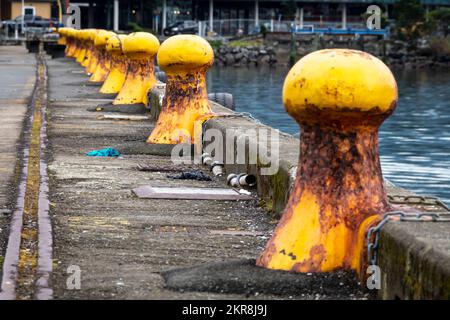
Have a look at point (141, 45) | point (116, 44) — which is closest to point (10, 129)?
point (141, 45)

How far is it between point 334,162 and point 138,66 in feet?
40.9

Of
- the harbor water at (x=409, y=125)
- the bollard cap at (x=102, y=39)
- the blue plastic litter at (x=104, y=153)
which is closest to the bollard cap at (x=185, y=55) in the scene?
the blue plastic litter at (x=104, y=153)

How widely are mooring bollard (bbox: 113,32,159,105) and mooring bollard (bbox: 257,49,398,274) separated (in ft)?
38.5

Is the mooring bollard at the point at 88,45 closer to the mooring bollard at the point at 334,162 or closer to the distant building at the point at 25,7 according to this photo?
the mooring bollard at the point at 334,162

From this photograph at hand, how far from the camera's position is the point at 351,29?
328 ft

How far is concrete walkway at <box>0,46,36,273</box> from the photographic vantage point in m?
9.54

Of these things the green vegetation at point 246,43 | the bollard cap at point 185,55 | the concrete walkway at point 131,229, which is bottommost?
the green vegetation at point 246,43

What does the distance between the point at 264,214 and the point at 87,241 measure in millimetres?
1767

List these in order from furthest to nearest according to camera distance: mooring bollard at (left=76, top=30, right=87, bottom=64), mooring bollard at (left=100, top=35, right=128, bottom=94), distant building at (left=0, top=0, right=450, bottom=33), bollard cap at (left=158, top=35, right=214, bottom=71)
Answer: distant building at (left=0, top=0, right=450, bottom=33)
mooring bollard at (left=76, top=30, right=87, bottom=64)
mooring bollard at (left=100, top=35, right=128, bottom=94)
bollard cap at (left=158, top=35, right=214, bottom=71)

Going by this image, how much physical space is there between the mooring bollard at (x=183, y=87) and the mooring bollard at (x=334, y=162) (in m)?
6.30

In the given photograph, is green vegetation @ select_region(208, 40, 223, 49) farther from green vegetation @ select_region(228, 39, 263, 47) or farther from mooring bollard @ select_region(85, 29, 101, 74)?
mooring bollard @ select_region(85, 29, 101, 74)

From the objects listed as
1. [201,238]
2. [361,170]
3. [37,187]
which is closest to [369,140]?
[361,170]

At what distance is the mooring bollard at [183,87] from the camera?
1346cm

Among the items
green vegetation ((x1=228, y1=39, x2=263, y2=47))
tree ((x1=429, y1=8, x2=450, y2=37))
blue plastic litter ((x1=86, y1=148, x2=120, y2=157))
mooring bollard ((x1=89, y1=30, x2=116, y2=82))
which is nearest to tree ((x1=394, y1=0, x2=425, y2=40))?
tree ((x1=429, y1=8, x2=450, y2=37))
